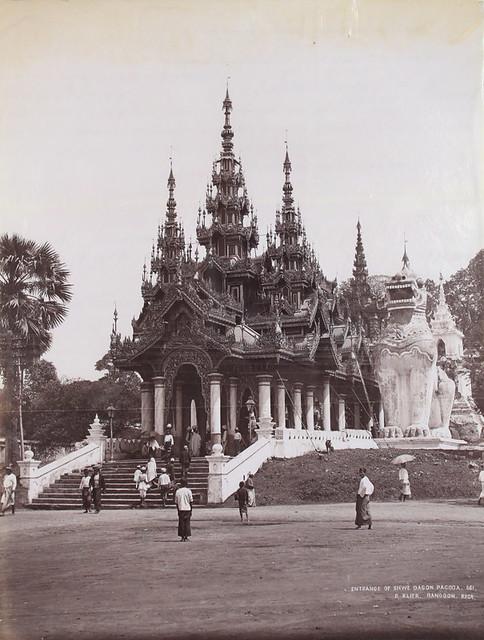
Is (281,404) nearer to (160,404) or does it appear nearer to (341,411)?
(160,404)

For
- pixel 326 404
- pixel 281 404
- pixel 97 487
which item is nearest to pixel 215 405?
pixel 281 404

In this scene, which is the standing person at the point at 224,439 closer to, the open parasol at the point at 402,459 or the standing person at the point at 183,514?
the open parasol at the point at 402,459

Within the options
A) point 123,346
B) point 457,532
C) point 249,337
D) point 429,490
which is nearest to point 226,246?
point 249,337

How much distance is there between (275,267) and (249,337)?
5.07 metres

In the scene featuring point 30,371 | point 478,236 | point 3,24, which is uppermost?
point 3,24

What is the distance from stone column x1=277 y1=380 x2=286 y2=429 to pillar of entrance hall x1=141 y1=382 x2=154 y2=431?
3210 millimetres

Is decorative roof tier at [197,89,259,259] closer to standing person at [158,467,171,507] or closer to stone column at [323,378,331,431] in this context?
stone column at [323,378,331,431]

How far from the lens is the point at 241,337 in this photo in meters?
22.0

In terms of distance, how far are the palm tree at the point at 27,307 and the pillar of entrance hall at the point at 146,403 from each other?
24.3 ft

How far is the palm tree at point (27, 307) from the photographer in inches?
459

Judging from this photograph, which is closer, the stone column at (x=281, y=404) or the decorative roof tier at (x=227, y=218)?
the stone column at (x=281, y=404)

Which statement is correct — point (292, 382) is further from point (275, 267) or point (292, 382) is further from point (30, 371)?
point (30, 371)

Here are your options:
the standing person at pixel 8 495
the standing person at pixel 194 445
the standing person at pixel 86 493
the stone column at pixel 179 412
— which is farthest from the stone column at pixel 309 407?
the standing person at pixel 8 495

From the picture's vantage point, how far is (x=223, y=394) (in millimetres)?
21719
